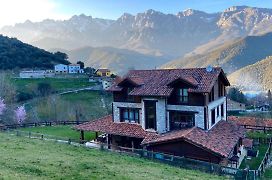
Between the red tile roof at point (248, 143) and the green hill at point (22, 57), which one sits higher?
the green hill at point (22, 57)

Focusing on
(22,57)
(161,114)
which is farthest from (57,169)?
(22,57)

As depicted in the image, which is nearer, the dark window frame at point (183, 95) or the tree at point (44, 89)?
the dark window frame at point (183, 95)

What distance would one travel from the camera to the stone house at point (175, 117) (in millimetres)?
32469

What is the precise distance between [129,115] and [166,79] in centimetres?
651

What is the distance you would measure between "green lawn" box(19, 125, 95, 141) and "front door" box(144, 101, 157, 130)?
10.7 m

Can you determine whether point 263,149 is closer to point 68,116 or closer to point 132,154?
point 132,154

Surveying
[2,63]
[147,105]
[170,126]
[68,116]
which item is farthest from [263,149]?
[2,63]

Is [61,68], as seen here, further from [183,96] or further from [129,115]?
[183,96]

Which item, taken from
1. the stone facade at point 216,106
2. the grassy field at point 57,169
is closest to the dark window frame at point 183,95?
the stone facade at point 216,106

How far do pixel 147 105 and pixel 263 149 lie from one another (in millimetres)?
16130

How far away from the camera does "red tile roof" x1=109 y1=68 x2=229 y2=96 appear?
116ft

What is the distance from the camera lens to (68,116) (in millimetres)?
73875

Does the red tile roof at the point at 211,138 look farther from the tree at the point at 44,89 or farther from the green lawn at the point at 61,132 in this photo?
the tree at the point at 44,89

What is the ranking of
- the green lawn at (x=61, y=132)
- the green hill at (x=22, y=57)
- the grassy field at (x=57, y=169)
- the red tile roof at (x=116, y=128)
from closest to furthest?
the grassy field at (x=57, y=169) < the red tile roof at (x=116, y=128) < the green lawn at (x=61, y=132) < the green hill at (x=22, y=57)
